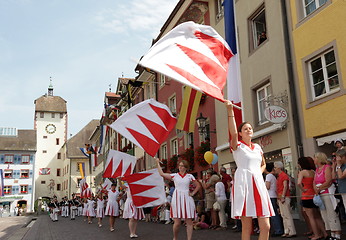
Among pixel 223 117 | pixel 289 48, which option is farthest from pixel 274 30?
pixel 223 117

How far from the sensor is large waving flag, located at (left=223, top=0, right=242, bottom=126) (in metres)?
7.80

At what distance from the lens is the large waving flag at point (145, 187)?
10.6 meters

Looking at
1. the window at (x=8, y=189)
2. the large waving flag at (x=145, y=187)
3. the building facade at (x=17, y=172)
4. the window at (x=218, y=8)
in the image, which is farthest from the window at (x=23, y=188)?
the large waving flag at (x=145, y=187)

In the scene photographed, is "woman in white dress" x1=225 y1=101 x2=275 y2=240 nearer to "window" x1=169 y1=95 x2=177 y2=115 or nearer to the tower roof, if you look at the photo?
"window" x1=169 y1=95 x2=177 y2=115

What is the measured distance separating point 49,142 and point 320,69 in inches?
3196

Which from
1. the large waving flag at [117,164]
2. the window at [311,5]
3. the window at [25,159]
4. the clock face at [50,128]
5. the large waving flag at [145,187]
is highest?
the clock face at [50,128]

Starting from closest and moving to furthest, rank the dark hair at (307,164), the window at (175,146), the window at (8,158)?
the dark hair at (307,164) → the window at (175,146) → the window at (8,158)

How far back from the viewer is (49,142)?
283ft

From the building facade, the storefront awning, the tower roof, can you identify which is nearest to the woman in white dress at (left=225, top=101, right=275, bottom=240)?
the storefront awning

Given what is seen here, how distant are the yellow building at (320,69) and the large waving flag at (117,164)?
6.17m

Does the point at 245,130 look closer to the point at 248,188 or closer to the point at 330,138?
the point at 248,188

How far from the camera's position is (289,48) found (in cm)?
1355

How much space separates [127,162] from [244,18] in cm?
811

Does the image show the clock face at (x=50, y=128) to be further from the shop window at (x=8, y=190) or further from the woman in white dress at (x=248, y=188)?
the woman in white dress at (x=248, y=188)
